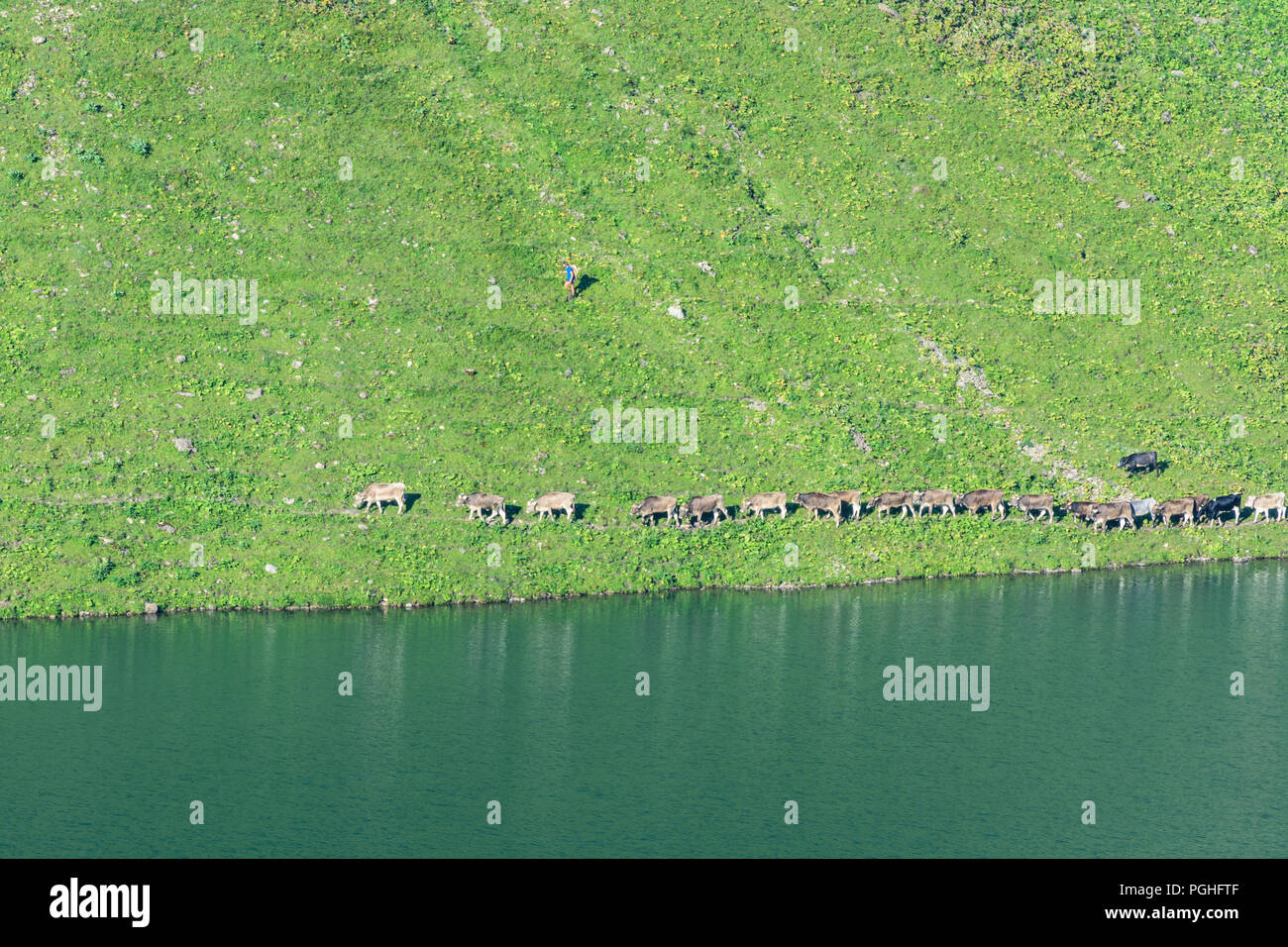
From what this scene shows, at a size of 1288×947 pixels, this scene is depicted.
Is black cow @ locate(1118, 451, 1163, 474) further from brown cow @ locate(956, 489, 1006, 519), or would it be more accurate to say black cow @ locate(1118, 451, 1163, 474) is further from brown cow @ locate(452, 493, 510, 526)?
brown cow @ locate(452, 493, 510, 526)

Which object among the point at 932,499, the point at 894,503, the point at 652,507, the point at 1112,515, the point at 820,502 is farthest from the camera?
the point at 1112,515

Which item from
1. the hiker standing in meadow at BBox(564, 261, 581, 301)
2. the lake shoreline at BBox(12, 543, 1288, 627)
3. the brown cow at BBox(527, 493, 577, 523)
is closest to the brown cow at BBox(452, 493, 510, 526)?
the brown cow at BBox(527, 493, 577, 523)

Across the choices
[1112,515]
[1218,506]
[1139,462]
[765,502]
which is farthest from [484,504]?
[1218,506]

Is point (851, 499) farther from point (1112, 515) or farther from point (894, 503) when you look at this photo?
point (1112, 515)

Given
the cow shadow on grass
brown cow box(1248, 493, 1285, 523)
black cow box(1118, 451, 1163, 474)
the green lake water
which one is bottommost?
the green lake water

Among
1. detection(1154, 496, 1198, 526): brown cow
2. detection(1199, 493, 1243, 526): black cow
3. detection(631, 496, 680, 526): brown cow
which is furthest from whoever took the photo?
detection(1199, 493, 1243, 526): black cow

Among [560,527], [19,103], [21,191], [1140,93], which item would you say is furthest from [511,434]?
[1140,93]

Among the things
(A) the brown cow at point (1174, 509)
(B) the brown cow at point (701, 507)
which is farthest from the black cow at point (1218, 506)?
(B) the brown cow at point (701, 507)
